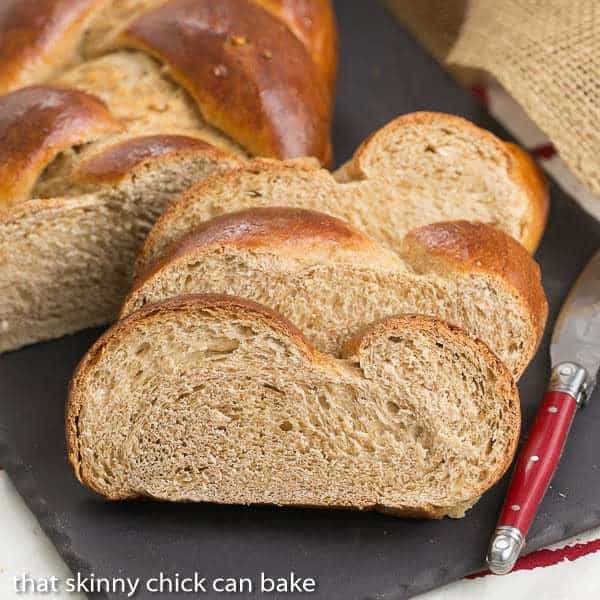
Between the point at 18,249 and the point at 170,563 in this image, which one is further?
the point at 18,249

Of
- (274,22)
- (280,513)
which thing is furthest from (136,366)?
(274,22)

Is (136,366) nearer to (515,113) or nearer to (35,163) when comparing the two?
(35,163)

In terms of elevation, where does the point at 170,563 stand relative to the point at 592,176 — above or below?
below

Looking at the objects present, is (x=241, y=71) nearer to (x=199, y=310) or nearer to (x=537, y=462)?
(x=199, y=310)

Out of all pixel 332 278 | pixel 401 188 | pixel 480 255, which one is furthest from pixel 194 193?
pixel 480 255

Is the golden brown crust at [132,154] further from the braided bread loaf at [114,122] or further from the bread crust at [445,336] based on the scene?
the bread crust at [445,336]

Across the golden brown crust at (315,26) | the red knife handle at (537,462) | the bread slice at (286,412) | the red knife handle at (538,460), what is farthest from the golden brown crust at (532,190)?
the bread slice at (286,412)
